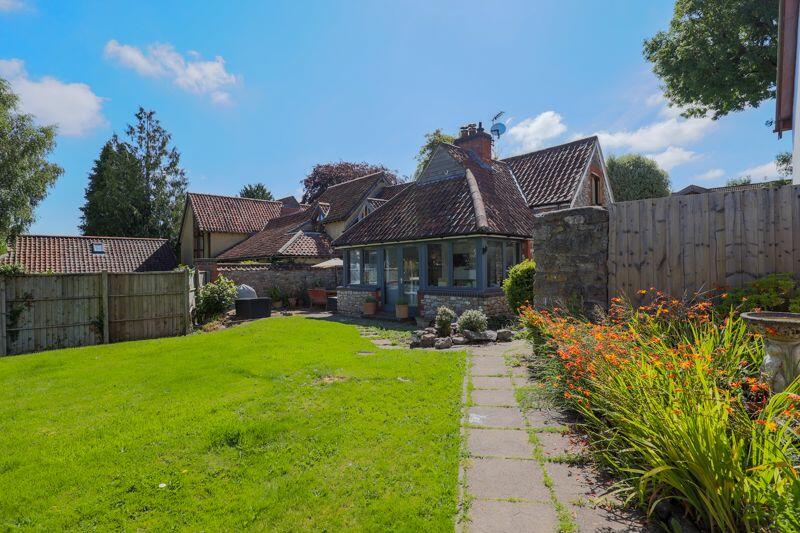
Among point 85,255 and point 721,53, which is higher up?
point 721,53

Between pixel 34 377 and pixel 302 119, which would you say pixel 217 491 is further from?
pixel 302 119

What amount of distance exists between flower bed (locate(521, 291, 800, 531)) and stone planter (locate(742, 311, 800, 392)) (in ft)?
0.39

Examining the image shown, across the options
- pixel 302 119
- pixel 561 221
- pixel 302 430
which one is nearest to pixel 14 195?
Result: pixel 302 119

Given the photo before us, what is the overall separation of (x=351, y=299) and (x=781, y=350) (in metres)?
14.3

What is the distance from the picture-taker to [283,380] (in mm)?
6336

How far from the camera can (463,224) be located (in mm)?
12656

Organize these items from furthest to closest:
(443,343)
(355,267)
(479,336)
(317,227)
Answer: (317,227) < (355,267) < (479,336) < (443,343)

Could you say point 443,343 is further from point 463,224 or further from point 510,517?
point 510,517

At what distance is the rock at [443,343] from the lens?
9.09 metres

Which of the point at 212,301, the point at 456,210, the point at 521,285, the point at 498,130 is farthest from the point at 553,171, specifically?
the point at 212,301

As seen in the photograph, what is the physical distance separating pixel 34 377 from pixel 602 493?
9.63 metres

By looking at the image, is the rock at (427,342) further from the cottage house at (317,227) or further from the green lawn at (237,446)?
the cottage house at (317,227)

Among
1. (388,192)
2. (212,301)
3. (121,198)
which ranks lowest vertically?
(212,301)

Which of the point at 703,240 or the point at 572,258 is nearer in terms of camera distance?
the point at 703,240
